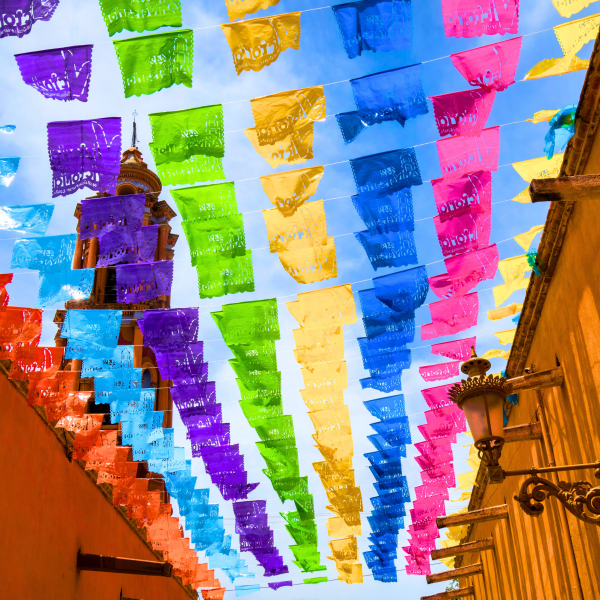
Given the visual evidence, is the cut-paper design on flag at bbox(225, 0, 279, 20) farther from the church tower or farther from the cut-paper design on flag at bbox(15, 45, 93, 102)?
the church tower

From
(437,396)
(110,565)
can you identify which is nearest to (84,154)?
(110,565)

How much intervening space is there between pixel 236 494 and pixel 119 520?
255 centimetres

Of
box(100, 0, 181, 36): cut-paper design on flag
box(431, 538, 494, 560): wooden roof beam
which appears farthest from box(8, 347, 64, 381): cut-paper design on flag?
box(431, 538, 494, 560): wooden roof beam

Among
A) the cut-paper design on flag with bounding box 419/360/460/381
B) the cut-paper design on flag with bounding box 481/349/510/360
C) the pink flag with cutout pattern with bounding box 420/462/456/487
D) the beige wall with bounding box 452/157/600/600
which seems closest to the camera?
the beige wall with bounding box 452/157/600/600

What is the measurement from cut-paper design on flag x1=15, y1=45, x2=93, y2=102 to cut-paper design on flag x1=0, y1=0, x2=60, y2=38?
598 millimetres

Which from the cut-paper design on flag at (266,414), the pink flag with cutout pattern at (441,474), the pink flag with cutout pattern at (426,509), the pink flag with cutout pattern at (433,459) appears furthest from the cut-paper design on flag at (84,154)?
the pink flag with cutout pattern at (426,509)

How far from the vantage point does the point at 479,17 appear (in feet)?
20.4

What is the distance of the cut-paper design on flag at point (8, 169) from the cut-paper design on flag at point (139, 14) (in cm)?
192

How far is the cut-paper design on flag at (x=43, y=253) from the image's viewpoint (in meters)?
8.45

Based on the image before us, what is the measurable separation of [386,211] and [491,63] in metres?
2.14

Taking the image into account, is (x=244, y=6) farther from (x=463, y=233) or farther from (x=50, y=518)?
(x=50, y=518)

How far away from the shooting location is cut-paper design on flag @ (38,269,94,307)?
8586 millimetres

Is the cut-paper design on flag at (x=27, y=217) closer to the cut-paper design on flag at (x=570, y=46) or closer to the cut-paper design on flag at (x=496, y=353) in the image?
the cut-paper design on flag at (x=570, y=46)

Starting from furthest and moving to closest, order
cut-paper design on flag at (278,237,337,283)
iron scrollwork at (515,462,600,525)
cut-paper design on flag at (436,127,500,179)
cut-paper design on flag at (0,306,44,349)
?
1. cut-paper design on flag at (278,237,337,283)
2. cut-paper design on flag at (0,306,44,349)
3. cut-paper design on flag at (436,127,500,179)
4. iron scrollwork at (515,462,600,525)
